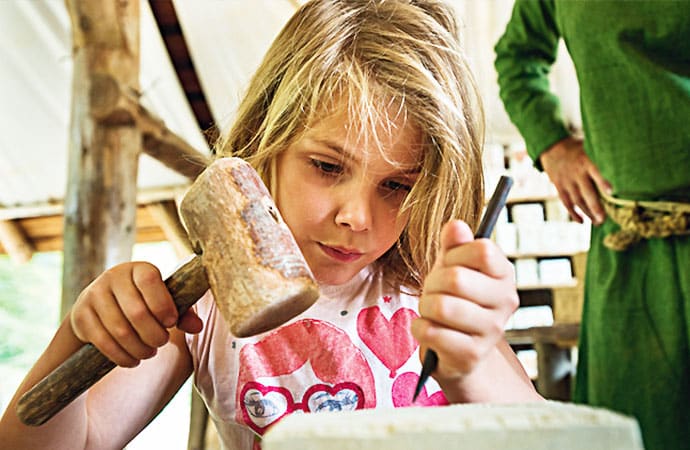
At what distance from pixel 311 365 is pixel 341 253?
9.0 inches

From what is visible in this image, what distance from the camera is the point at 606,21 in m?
0.95

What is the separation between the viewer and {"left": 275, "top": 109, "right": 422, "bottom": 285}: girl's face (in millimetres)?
964

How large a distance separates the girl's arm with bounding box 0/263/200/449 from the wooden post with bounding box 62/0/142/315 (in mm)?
1468

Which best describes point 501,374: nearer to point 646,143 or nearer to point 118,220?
point 646,143

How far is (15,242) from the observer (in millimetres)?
5668

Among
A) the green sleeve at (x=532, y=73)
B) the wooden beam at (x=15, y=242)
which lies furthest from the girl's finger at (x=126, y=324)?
the wooden beam at (x=15, y=242)

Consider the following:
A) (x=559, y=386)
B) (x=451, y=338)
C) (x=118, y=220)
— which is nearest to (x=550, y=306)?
(x=559, y=386)

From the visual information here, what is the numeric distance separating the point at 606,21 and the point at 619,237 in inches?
11.3

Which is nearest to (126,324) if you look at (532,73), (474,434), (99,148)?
(474,434)

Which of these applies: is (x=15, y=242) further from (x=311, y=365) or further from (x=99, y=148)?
(x=311, y=365)

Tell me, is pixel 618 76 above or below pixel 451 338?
above

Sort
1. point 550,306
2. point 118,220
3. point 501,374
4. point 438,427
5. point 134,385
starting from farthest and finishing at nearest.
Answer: point 550,306
point 118,220
point 134,385
point 501,374
point 438,427

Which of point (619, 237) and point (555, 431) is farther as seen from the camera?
point (619, 237)

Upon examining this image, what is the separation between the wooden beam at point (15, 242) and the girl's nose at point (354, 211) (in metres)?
5.24
